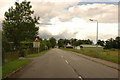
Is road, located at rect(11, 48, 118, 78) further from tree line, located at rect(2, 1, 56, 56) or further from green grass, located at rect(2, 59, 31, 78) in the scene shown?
tree line, located at rect(2, 1, 56, 56)

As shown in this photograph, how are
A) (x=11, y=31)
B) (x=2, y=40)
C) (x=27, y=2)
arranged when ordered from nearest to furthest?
(x=2, y=40) → (x=11, y=31) → (x=27, y=2)

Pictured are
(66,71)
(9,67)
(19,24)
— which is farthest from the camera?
(19,24)

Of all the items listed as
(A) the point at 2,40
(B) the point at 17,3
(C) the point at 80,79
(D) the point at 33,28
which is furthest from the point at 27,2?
(C) the point at 80,79

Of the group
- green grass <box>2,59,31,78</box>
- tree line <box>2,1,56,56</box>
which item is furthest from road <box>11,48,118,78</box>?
tree line <box>2,1,56,56</box>

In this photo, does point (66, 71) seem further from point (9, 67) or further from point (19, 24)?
point (19, 24)

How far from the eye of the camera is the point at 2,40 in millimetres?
17375

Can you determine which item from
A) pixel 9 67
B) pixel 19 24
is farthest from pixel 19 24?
pixel 9 67

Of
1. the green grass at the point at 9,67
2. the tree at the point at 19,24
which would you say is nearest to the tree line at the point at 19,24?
the tree at the point at 19,24

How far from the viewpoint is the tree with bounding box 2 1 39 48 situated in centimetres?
4600

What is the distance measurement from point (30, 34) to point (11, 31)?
4298 mm

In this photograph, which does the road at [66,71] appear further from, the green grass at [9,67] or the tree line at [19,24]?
the tree line at [19,24]

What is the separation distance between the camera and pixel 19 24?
153 ft

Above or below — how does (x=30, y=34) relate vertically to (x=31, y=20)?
below

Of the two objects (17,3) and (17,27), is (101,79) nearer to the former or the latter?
(17,27)
